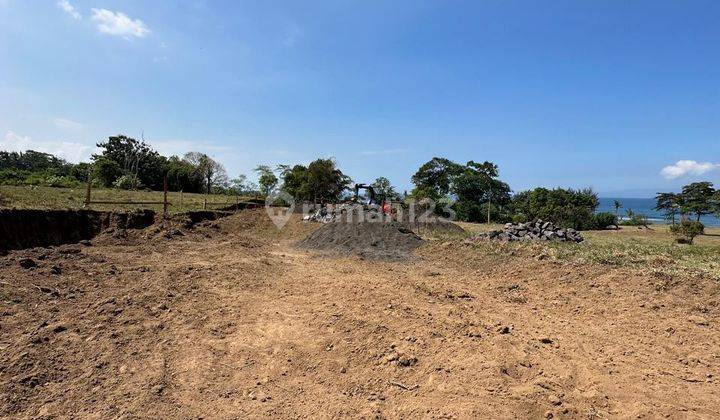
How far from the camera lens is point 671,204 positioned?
3086cm

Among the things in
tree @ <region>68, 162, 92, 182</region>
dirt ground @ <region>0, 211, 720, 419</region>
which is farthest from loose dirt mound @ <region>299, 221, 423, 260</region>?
tree @ <region>68, 162, 92, 182</region>

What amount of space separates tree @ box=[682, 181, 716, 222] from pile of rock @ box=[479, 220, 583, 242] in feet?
68.7

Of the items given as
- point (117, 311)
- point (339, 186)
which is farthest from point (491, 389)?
point (339, 186)

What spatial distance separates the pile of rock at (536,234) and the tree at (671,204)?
76.0 feet

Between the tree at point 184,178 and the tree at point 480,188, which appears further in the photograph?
the tree at point 184,178

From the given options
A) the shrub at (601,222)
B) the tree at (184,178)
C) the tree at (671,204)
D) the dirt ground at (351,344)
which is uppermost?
the tree at (184,178)

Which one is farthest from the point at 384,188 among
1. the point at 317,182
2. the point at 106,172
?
the point at 106,172

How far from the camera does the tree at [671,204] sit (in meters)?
29.6

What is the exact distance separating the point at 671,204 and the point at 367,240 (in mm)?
29803

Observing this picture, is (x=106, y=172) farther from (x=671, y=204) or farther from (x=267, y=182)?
(x=671, y=204)

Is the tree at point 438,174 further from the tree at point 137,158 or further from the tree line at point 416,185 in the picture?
the tree at point 137,158

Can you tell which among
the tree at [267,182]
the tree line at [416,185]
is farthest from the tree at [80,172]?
the tree at [267,182]

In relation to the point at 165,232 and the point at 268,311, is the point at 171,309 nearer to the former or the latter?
the point at 268,311

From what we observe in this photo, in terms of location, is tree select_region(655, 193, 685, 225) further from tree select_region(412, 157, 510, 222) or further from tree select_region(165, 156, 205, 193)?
tree select_region(165, 156, 205, 193)
